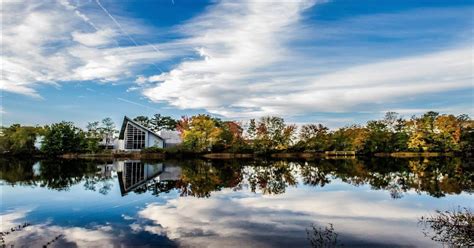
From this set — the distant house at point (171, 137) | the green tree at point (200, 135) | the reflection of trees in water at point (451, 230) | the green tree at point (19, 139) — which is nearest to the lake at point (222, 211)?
the reflection of trees in water at point (451, 230)

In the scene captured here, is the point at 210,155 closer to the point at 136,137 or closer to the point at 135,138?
the point at 136,137

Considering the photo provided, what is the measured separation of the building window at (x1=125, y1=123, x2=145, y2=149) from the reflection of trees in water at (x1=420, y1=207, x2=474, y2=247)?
47.9m

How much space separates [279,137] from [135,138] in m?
21.0

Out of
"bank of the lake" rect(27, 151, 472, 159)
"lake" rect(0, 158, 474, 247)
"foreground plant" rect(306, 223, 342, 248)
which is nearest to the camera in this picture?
"foreground plant" rect(306, 223, 342, 248)

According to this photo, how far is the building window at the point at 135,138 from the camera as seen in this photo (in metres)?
54.4

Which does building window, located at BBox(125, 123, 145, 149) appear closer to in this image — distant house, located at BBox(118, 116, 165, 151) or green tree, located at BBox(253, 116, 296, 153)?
distant house, located at BBox(118, 116, 165, 151)

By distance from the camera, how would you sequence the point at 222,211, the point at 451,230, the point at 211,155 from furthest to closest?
1. the point at 211,155
2. the point at 222,211
3. the point at 451,230

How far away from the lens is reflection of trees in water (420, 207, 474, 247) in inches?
310

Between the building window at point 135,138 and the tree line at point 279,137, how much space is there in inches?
164

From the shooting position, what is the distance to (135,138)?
179 feet

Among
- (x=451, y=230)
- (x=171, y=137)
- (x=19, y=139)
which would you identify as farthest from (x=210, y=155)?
(x=451, y=230)

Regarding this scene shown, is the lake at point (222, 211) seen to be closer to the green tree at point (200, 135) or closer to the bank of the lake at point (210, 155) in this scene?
the bank of the lake at point (210, 155)

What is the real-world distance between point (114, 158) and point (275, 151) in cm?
2207

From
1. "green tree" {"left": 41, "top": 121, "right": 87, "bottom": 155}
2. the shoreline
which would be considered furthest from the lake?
"green tree" {"left": 41, "top": 121, "right": 87, "bottom": 155}
